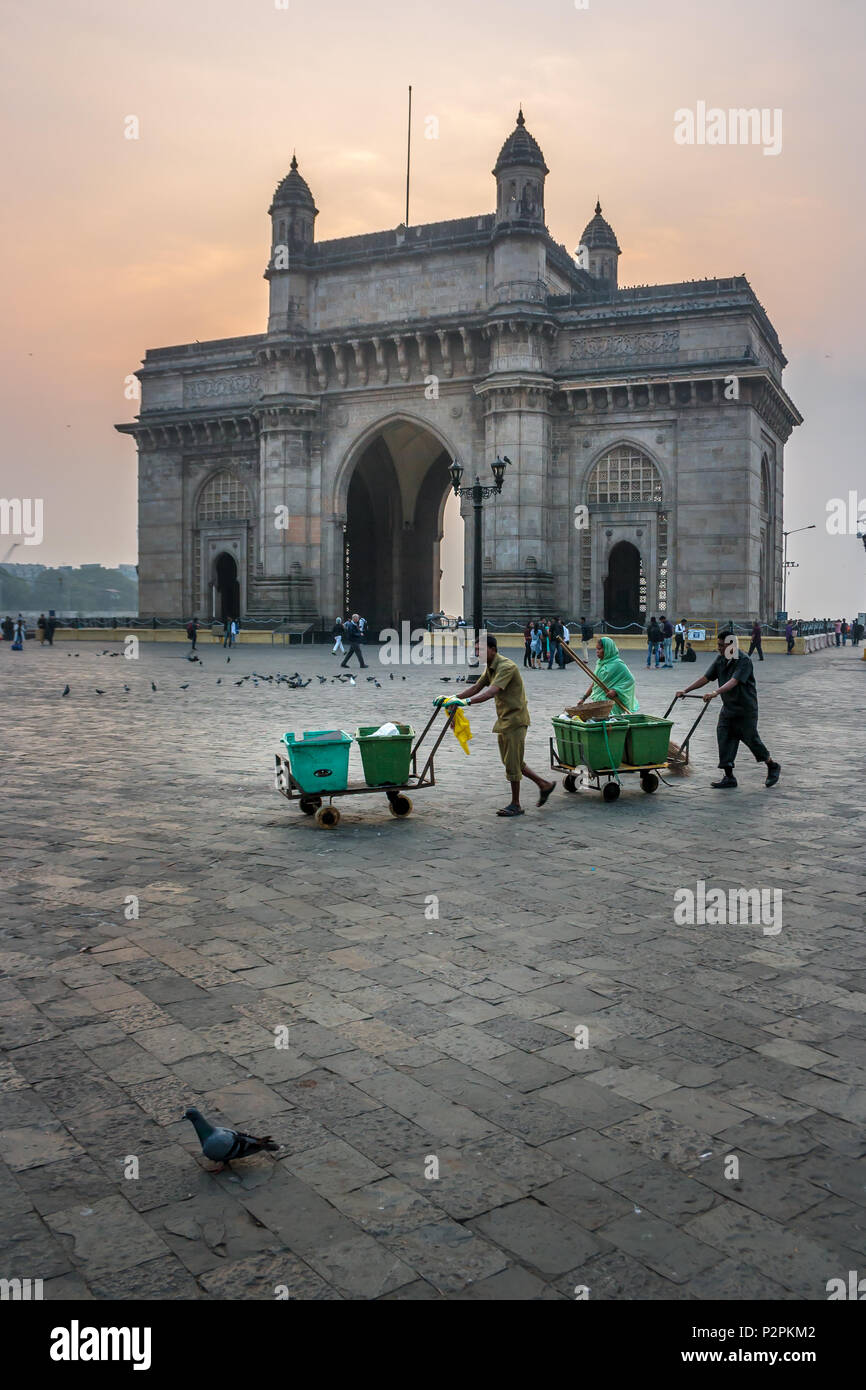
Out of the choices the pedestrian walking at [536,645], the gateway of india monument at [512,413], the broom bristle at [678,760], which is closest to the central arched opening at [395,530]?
the gateway of india monument at [512,413]

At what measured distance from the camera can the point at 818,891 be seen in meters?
5.96

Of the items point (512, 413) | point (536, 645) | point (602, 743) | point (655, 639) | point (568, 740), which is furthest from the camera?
point (512, 413)

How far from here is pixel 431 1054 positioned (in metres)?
3.85

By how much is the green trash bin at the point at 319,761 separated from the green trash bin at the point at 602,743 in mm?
2135

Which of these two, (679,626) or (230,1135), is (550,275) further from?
(230,1135)

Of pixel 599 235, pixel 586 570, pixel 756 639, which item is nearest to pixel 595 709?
pixel 756 639

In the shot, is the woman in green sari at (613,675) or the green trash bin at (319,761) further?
the woman in green sari at (613,675)

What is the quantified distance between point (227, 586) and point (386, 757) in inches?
1593

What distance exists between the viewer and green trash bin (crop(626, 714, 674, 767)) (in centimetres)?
891

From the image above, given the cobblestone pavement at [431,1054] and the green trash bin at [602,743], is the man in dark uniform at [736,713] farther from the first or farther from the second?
the cobblestone pavement at [431,1054]

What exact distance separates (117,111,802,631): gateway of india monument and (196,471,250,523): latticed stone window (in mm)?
102

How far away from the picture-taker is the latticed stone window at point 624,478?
118 feet

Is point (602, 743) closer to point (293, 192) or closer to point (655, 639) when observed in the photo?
point (655, 639)
